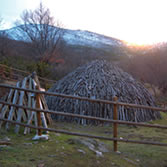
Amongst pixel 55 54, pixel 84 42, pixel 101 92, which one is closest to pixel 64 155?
pixel 101 92

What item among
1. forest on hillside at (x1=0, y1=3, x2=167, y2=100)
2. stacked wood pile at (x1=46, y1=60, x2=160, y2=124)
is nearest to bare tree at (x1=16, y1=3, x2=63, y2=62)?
forest on hillside at (x1=0, y1=3, x2=167, y2=100)

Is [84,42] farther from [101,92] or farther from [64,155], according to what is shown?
[64,155]

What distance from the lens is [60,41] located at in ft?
100

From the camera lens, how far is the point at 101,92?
7.28 metres

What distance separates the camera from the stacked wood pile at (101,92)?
6.98 metres

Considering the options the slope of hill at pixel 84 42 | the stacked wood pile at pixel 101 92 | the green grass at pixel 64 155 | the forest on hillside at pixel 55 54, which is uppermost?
the slope of hill at pixel 84 42

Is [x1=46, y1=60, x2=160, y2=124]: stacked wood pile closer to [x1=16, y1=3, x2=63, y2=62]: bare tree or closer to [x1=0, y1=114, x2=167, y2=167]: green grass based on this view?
[x1=0, y1=114, x2=167, y2=167]: green grass

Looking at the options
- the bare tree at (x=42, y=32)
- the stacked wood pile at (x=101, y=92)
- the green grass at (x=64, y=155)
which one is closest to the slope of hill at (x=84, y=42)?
the bare tree at (x=42, y=32)

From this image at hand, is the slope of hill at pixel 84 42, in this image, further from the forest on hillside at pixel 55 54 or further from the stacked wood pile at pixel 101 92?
the stacked wood pile at pixel 101 92

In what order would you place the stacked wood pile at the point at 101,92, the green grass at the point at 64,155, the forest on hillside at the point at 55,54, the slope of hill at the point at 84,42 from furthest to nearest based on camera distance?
the slope of hill at the point at 84,42 → the forest on hillside at the point at 55,54 → the stacked wood pile at the point at 101,92 → the green grass at the point at 64,155

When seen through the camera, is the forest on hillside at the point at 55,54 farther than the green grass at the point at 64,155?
Yes

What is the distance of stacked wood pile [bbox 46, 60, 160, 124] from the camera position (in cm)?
698

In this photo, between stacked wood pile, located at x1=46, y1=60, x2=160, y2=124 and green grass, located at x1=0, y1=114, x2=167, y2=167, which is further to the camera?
stacked wood pile, located at x1=46, y1=60, x2=160, y2=124

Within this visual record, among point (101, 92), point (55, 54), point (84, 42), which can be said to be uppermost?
point (84, 42)
